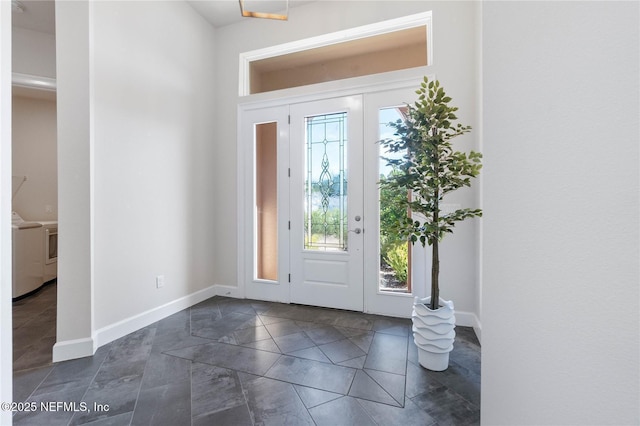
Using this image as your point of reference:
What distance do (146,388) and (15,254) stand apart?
330cm

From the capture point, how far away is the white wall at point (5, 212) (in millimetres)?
1128

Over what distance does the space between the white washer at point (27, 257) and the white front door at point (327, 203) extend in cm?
346

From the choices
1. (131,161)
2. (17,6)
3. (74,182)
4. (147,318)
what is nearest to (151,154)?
(131,161)

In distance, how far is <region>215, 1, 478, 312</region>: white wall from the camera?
2.53 metres

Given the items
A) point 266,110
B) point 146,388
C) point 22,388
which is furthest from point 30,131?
point 146,388

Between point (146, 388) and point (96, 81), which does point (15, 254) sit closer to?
point (96, 81)

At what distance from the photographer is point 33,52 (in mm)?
3479

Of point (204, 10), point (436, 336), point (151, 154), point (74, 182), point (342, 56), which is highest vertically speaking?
point (204, 10)

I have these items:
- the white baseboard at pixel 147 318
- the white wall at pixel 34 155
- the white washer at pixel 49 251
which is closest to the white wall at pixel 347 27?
the white baseboard at pixel 147 318

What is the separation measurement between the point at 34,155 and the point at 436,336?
6.29 m

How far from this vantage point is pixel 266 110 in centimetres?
337

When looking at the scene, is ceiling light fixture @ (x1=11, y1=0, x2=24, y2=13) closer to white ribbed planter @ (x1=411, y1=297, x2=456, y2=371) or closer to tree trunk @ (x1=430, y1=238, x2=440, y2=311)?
tree trunk @ (x1=430, y1=238, x2=440, y2=311)

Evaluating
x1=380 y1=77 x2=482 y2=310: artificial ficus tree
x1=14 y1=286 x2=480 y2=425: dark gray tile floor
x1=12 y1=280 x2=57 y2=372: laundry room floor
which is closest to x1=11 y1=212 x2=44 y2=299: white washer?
x1=12 y1=280 x2=57 y2=372: laundry room floor

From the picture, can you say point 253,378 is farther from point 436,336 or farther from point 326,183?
point 326,183
